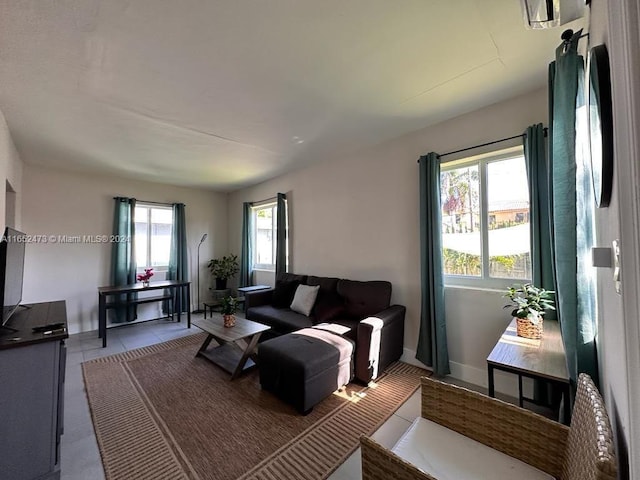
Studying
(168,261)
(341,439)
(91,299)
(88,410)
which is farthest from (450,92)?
(91,299)

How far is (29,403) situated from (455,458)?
2.15 meters

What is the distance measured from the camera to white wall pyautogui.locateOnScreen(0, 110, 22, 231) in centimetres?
240

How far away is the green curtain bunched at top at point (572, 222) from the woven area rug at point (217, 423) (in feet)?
4.59

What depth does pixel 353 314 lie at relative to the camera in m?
3.06

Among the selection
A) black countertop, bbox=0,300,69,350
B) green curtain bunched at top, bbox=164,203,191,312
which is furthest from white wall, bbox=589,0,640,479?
green curtain bunched at top, bbox=164,203,191,312

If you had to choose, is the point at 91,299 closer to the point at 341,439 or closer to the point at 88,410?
the point at 88,410

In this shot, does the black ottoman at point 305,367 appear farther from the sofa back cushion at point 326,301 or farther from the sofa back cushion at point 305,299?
the sofa back cushion at point 305,299

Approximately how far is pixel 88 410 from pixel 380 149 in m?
3.83

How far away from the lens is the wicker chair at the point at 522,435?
2.40 ft

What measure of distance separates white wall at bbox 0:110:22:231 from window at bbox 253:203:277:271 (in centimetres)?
320

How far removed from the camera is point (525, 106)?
223cm

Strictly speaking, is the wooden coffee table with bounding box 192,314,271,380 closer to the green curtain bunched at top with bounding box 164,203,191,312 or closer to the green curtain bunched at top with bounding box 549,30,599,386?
the green curtain bunched at top with bounding box 164,203,191,312

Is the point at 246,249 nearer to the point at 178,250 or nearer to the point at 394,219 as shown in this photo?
the point at 178,250

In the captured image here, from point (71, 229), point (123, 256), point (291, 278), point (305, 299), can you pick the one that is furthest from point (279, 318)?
point (71, 229)
